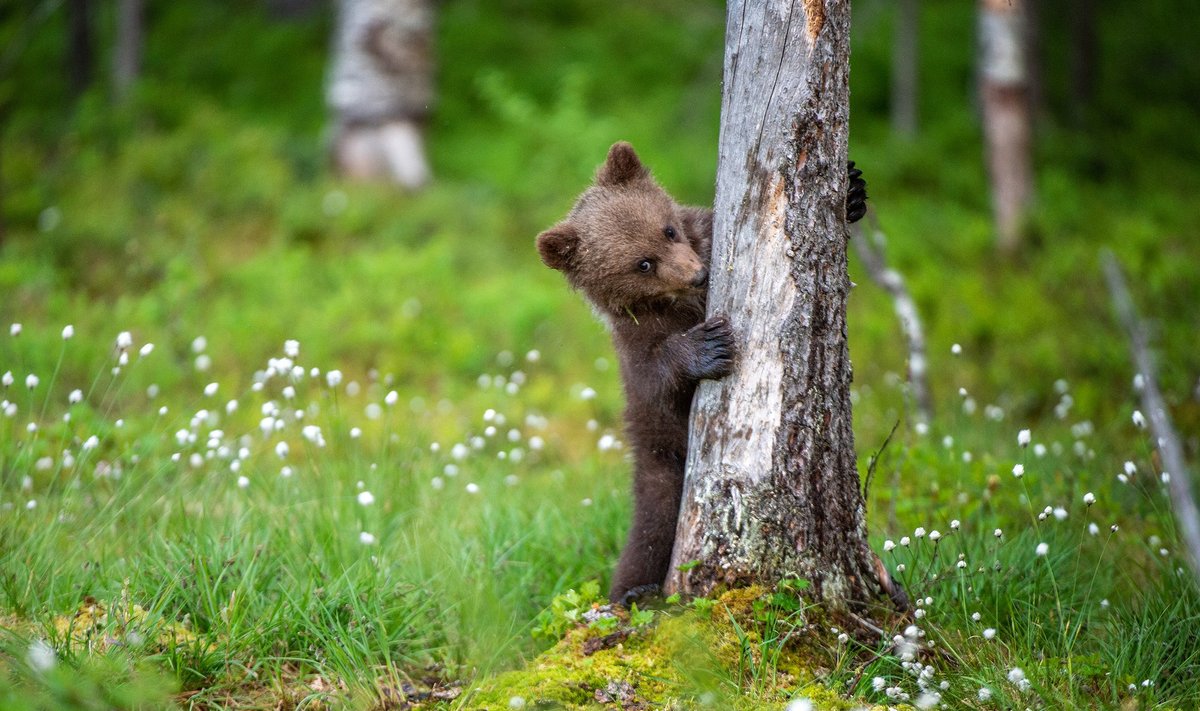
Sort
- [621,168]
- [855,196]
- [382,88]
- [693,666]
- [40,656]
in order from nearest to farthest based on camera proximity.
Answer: [40,656], [693,666], [855,196], [621,168], [382,88]

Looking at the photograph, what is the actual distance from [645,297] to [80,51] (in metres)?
11.8

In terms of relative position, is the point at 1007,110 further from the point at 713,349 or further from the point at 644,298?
the point at 713,349

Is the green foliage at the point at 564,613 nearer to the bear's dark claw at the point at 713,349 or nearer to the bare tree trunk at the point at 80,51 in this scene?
the bear's dark claw at the point at 713,349

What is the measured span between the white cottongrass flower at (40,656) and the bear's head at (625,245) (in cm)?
252

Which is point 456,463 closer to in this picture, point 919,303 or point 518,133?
point 919,303

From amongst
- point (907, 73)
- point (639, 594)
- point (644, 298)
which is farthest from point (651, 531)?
point (907, 73)

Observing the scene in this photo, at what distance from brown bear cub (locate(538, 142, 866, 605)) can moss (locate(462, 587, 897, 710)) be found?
0.54 meters

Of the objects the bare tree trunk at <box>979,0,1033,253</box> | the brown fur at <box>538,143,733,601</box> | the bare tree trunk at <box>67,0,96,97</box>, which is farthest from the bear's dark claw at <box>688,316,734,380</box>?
the bare tree trunk at <box>67,0,96,97</box>

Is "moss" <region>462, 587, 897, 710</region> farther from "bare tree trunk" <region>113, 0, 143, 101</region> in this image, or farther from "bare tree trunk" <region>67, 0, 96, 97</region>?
"bare tree trunk" <region>67, 0, 96, 97</region>

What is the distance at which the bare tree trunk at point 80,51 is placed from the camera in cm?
1312

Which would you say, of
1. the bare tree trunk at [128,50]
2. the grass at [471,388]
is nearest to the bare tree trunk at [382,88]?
the grass at [471,388]

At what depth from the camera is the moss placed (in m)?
3.46

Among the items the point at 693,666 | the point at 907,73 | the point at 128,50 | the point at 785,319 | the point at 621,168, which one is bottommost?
the point at 693,666

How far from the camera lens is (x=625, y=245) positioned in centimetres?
464
